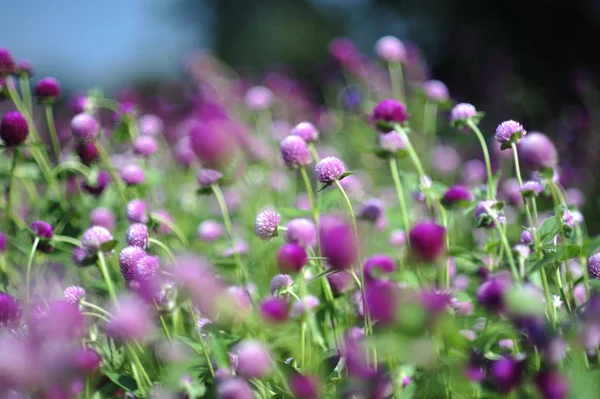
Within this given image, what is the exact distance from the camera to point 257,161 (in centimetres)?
284

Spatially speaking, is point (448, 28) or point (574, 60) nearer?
point (574, 60)

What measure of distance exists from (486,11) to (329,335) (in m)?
7.09

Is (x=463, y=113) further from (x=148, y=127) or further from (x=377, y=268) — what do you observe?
(x=148, y=127)

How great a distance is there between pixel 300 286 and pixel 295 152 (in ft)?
1.03

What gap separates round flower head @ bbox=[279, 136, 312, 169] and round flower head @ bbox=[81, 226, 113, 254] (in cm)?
45

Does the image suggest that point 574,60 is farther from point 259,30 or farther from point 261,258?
point 259,30

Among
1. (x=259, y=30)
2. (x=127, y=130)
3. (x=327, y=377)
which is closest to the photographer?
(x=327, y=377)

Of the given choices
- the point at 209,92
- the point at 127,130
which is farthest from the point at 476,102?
the point at 127,130

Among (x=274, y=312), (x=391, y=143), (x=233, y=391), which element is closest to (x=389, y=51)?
(x=391, y=143)

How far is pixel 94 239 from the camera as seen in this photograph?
4.35 ft

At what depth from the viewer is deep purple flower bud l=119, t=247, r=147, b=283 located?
1172mm

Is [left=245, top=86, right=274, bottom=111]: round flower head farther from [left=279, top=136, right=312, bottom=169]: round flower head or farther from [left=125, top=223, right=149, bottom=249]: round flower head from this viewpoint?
[left=125, top=223, right=149, bottom=249]: round flower head

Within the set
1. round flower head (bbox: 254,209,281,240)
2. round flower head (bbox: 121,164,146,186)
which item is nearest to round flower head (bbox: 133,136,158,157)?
round flower head (bbox: 121,164,146,186)

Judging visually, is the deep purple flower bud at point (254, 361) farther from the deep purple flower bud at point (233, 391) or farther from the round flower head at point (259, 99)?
the round flower head at point (259, 99)
